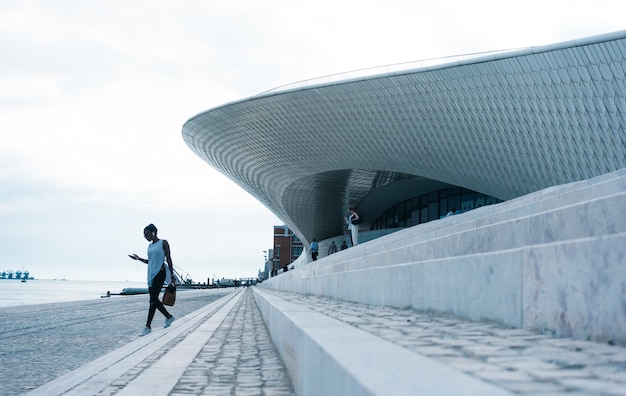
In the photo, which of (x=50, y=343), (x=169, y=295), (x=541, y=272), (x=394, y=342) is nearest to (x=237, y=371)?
(x=394, y=342)

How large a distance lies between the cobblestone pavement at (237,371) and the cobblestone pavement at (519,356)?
0.82 m

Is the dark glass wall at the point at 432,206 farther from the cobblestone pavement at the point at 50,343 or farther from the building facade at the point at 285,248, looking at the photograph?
the building facade at the point at 285,248

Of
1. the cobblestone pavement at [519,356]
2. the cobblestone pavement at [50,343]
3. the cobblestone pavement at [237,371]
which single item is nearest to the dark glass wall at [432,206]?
Answer: the cobblestone pavement at [50,343]

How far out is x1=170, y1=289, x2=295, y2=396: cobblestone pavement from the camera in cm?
414

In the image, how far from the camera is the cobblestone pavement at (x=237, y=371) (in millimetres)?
4141

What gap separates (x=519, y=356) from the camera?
8.18ft

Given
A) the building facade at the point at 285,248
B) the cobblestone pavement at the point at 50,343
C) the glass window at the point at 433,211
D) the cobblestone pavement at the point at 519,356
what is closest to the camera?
the cobblestone pavement at the point at 519,356

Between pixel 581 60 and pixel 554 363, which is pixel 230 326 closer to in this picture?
pixel 554 363

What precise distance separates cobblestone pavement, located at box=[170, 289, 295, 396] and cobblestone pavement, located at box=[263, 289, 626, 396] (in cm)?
82

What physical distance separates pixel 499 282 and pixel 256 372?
2.00 metres

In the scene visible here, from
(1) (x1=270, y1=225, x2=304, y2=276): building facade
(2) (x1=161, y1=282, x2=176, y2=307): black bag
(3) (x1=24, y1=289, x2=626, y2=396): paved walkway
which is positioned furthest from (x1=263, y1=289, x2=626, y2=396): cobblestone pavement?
(1) (x1=270, y1=225, x2=304, y2=276): building facade

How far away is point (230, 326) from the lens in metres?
9.87

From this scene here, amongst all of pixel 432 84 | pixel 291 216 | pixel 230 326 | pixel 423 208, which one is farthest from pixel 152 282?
pixel 291 216

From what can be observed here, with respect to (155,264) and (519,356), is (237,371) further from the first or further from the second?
(155,264)
